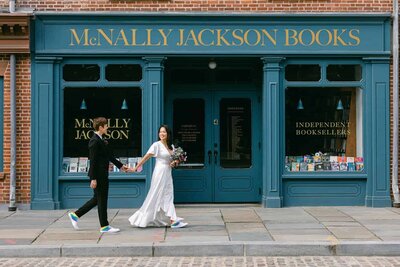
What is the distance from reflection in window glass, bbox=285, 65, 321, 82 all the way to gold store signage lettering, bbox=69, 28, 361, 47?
48 centimetres

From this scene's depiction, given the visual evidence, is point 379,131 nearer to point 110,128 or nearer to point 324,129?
point 324,129

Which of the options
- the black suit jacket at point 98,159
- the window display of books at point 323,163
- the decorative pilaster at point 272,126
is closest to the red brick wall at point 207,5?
the decorative pilaster at point 272,126

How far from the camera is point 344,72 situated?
42.1 feet

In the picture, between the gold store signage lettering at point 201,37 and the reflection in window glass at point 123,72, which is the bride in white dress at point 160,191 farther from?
the gold store signage lettering at point 201,37

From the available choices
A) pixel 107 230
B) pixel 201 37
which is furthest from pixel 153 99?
pixel 107 230

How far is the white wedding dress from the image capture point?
33.4ft

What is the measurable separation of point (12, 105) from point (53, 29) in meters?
1.68

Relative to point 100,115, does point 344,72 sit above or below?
above

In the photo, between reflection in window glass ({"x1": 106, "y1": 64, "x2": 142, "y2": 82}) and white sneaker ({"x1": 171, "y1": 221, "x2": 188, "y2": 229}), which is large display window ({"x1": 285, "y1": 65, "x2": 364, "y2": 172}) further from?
white sneaker ({"x1": 171, "y1": 221, "x2": 188, "y2": 229})

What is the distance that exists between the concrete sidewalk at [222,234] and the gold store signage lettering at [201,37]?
328 cm

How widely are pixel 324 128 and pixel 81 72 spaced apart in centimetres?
505

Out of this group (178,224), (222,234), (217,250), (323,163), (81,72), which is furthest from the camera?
(323,163)

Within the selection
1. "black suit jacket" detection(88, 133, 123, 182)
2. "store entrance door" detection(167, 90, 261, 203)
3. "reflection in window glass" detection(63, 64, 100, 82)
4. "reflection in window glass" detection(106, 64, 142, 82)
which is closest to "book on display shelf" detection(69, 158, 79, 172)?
"reflection in window glass" detection(63, 64, 100, 82)

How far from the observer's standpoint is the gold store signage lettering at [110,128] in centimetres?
1277
